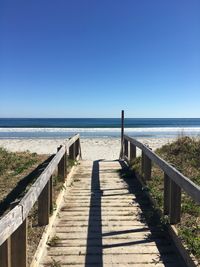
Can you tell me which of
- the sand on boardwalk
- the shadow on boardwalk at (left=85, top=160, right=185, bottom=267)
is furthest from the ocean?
the shadow on boardwalk at (left=85, top=160, right=185, bottom=267)

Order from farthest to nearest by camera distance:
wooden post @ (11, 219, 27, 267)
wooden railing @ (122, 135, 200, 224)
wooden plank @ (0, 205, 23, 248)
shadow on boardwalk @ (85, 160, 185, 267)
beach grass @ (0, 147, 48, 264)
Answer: beach grass @ (0, 147, 48, 264), shadow on boardwalk @ (85, 160, 185, 267), wooden railing @ (122, 135, 200, 224), wooden post @ (11, 219, 27, 267), wooden plank @ (0, 205, 23, 248)

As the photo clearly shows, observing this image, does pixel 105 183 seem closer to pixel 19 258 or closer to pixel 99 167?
pixel 99 167

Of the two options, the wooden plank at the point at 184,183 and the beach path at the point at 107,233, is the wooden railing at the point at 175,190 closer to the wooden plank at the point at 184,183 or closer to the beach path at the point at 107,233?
the wooden plank at the point at 184,183

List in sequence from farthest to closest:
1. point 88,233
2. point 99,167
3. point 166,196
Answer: point 99,167 → point 166,196 → point 88,233

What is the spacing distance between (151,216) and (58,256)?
204 centimetres

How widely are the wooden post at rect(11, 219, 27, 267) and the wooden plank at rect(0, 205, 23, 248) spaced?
0.27 metres

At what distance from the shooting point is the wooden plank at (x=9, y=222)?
2.79 metres

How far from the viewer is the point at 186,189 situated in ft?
14.3

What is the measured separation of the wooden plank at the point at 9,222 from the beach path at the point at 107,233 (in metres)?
1.23

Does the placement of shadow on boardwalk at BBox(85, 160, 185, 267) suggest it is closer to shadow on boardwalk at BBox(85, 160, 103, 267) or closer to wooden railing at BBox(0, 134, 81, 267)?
shadow on boardwalk at BBox(85, 160, 103, 267)

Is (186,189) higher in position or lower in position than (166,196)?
higher

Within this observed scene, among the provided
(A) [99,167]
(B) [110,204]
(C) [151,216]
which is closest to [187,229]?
(C) [151,216]

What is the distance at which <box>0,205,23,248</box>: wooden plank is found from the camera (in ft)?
9.14

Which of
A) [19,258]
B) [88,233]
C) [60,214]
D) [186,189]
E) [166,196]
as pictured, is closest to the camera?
[19,258]
